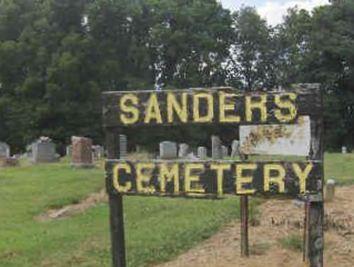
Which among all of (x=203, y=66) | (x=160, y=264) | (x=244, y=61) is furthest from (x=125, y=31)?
(x=160, y=264)

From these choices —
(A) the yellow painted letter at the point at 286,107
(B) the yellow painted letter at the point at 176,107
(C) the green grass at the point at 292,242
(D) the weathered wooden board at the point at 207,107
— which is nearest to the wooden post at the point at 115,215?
(D) the weathered wooden board at the point at 207,107

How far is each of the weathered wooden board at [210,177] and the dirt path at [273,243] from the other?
5.64 ft

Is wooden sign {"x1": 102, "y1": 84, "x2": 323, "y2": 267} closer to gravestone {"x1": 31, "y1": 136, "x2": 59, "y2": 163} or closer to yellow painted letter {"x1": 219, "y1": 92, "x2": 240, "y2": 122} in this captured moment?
yellow painted letter {"x1": 219, "y1": 92, "x2": 240, "y2": 122}

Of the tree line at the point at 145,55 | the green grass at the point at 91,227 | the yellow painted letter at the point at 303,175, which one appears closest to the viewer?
the yellow painted letter at the point at 303,175

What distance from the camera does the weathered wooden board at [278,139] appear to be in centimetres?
646

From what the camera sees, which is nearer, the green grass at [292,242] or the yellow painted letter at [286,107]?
the yellow painted letter at [286,107]

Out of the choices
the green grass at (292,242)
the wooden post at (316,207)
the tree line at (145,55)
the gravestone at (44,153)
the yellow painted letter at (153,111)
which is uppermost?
the tree line at (145,55)

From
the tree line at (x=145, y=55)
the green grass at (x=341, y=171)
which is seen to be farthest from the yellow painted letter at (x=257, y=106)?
the tree line at (x=145, y=55)

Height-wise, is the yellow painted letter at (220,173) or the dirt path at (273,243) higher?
the yellow painted letter at (220,173)

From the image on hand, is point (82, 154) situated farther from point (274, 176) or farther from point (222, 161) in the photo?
point (274, 176)

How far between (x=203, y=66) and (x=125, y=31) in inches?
249

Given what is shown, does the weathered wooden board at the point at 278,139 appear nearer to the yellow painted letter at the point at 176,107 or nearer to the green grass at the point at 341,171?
the yellow painted letter at the point at 176,107

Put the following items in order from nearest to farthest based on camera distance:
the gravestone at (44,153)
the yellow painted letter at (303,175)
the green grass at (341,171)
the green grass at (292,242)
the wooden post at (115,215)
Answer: the yellow painted letter at (303,175) < the wooden post at (115,215) < the green grass at (292,242) < the green grass at (341,171) < the gravestone at (44,153)

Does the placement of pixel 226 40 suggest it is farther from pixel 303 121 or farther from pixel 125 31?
pixel 303 121
